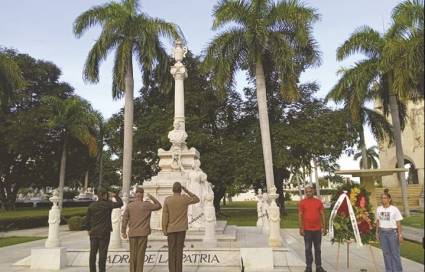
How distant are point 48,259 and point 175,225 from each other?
440cm

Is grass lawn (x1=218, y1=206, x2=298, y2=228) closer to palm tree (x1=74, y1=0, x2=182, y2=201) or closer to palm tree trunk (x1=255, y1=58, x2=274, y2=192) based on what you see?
palm tree trunk (x1=255, y1=58, x2=274, y2=192)

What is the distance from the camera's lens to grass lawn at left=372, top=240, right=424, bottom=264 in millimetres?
11078

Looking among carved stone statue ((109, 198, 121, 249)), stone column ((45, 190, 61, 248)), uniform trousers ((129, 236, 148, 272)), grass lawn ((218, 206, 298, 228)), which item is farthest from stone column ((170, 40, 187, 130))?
uniform trousers ((129, 236, 148, 272))

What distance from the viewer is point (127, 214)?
317 inches

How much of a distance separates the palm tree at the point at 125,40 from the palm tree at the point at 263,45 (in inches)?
117

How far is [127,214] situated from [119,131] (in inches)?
1043

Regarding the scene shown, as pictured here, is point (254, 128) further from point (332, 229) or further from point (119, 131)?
point (332, 229)

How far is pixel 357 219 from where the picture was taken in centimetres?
905

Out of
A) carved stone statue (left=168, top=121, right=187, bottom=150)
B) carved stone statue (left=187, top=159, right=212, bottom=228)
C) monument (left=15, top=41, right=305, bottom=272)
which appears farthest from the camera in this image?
carved stone statue (left=168, top=121, right=187, bottom=150)

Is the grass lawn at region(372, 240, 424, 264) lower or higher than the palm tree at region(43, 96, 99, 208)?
lower

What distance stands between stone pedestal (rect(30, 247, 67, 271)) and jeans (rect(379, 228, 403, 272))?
7.43 metres

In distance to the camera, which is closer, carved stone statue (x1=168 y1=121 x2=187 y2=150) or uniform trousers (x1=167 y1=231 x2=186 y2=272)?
uniform trousers (x1=167 y1=231 x2=186 y2=272)

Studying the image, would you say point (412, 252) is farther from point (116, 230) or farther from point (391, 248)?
point (116, 230)

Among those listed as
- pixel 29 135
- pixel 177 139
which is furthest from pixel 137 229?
pixel 29 135
